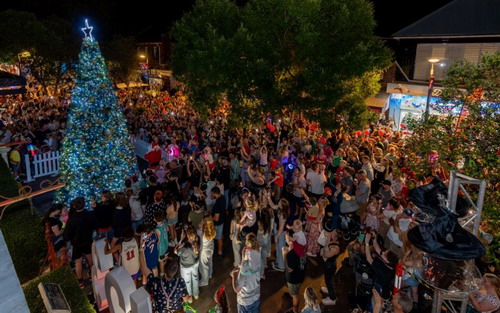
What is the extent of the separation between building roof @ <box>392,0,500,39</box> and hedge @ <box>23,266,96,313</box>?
1579 cm

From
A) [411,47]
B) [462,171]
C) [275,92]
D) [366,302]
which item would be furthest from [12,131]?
[411,47]

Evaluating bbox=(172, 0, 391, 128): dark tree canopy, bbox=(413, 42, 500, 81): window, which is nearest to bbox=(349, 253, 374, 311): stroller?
bbox=(172, 0, 391, 128): dark tree canopy

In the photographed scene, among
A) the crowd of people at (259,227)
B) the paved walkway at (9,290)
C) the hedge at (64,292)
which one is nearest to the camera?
the paved walkway at (9,290)

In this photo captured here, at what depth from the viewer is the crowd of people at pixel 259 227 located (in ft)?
16.7

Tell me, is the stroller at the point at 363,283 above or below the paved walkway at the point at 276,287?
above

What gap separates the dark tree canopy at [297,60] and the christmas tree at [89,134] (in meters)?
3.66

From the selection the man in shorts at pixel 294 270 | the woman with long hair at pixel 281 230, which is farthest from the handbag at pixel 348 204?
the man in shorts at pixel 294 270

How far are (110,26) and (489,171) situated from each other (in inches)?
1895

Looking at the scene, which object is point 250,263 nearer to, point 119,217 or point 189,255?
point 189,255

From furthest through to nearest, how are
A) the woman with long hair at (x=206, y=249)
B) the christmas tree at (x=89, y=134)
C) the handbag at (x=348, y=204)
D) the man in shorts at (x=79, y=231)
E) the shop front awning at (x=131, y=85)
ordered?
the shop front awning at (x=131, y=85), the christmas tree at (x=89, y=134), the handbag at (x=348, y=204), the man in shorts at (x=79, y=231), the woman with long hair at (x=206, y=249)

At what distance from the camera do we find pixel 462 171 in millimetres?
4410

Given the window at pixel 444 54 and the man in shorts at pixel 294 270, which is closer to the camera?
the man in shorts at pixel 294 270

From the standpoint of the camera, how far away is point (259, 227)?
638 centimetres

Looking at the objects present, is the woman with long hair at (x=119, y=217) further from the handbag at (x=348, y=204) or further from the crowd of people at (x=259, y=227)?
the handbag at (x=348, y=204)
